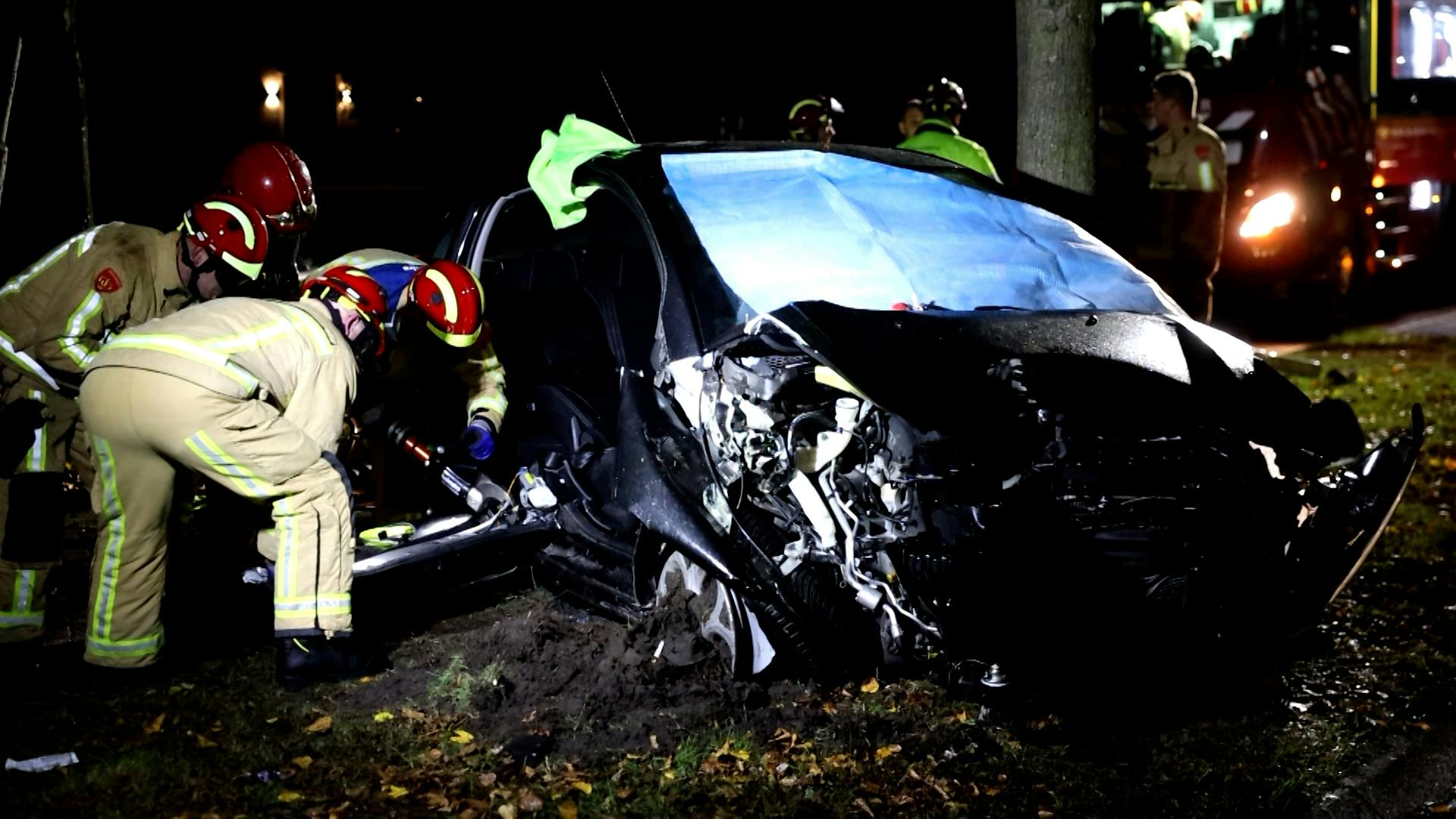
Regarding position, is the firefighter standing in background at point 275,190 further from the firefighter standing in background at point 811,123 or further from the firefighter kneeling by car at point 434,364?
the firefighter standing in background at point 811,123

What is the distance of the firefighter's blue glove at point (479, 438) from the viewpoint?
5.23m

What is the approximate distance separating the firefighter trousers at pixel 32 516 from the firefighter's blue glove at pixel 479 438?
53.6 inches

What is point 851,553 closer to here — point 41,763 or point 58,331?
point 41,763

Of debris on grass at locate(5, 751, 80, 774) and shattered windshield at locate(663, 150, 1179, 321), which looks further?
shattered windshield at locate(663, 150, 1179, 321)

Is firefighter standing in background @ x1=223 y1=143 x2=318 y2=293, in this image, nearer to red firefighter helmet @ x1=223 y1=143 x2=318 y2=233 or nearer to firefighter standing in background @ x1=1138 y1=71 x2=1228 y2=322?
red firefighter helmet @ x1=223 y1=143 x2=318 y2=233

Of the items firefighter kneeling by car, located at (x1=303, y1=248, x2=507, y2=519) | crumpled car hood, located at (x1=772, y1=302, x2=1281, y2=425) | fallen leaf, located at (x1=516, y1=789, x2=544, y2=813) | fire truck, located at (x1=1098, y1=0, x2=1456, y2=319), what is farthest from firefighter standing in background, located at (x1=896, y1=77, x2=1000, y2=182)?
fallen leaf, located at (x1=516, y1=789, x2=544, y2=813)

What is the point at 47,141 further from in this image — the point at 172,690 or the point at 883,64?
the point at 883,64

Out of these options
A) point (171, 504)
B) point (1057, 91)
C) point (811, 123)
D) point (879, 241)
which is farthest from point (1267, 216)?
point (171, 504)

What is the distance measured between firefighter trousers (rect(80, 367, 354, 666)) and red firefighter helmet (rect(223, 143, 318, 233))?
1207mm

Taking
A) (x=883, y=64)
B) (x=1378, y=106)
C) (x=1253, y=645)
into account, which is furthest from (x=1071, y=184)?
(x=883, y=64)

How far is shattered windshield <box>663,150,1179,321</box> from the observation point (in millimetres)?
4488

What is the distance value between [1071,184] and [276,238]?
3.69 meters

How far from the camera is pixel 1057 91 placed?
21.9ft

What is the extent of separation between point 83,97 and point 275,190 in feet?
8.08
